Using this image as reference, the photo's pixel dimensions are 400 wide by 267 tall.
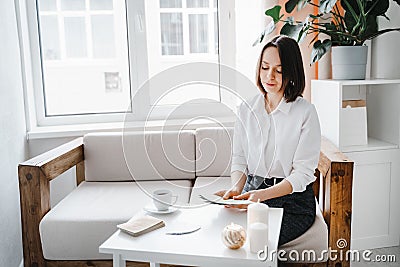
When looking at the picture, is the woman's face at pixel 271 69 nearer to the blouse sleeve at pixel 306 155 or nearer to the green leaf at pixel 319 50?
the blouse sleeve at pixel 306 155

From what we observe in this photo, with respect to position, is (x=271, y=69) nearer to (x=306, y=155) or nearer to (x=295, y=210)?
(x=306, y=155)

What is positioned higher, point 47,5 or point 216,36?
point 47,5

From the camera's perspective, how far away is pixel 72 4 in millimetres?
2777

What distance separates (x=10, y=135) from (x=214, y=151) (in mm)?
1071

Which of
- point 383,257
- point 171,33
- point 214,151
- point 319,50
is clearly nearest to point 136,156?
point 214,151

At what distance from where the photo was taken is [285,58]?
1.61m

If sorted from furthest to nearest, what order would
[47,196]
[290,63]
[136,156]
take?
1. [136,156]
2. [47,196]
3. [290,63]

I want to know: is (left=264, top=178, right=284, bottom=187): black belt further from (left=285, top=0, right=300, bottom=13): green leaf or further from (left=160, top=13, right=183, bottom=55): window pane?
(left=160, top=13, right=183, bottom=55): window pane

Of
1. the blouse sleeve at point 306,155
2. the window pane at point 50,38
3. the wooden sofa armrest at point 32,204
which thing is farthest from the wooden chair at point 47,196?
the window pane at point 50,38

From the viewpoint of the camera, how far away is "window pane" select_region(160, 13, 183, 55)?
279 cm

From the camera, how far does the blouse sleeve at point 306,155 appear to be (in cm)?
162

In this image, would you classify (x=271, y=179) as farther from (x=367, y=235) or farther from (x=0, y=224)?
(x=0, y=224)

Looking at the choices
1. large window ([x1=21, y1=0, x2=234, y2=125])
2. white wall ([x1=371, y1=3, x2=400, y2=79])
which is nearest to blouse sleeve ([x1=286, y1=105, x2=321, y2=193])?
white wall ([x1=371, y1=3, x2=400, y2=79])

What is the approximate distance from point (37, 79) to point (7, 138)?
2.10 feet
